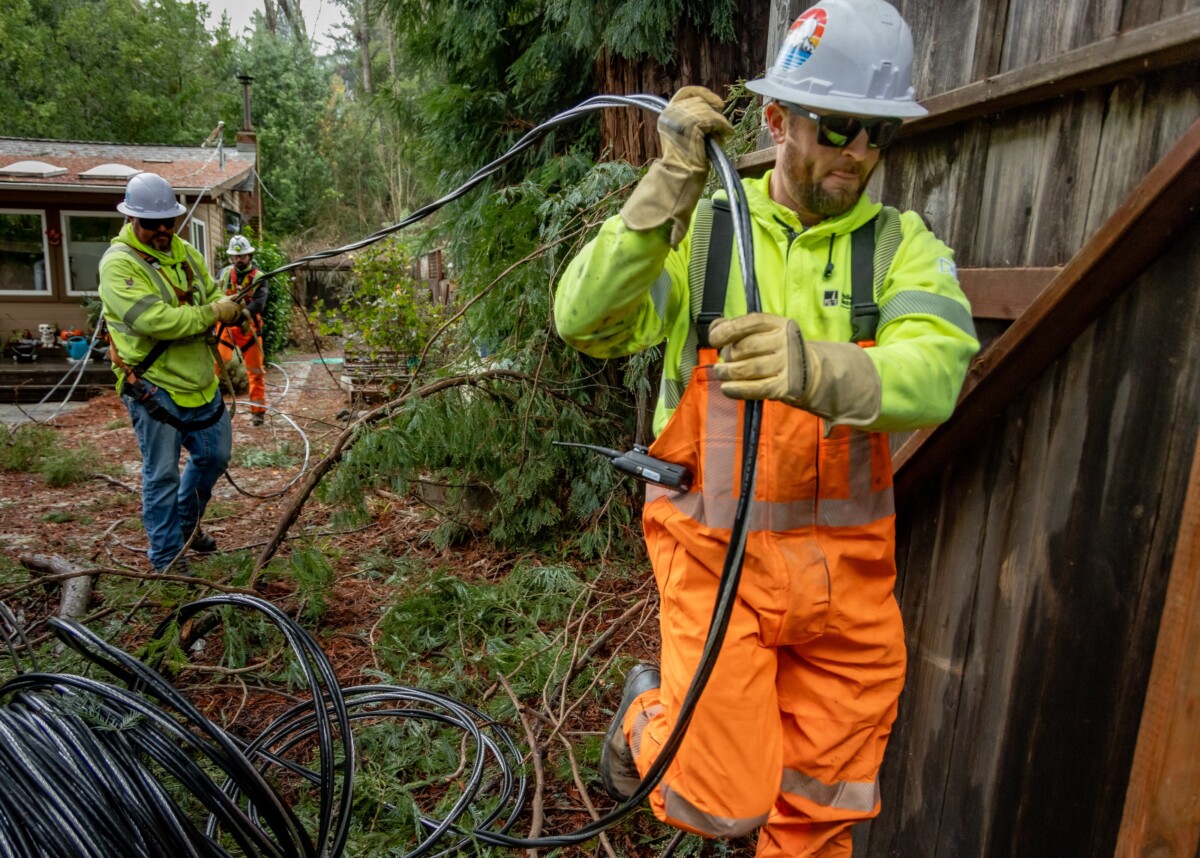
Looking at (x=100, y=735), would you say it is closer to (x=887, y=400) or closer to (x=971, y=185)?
(x=887, y=400)

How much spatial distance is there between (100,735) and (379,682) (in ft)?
5.62

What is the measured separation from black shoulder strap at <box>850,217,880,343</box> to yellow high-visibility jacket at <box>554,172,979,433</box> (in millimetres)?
14

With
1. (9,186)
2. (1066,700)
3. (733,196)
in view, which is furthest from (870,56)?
(9,186)

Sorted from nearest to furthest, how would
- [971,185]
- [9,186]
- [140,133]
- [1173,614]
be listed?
[1173,614], [971,185], [9,186], [140,133]

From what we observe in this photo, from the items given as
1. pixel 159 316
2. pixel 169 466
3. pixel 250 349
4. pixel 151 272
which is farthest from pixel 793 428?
pixel 250 349


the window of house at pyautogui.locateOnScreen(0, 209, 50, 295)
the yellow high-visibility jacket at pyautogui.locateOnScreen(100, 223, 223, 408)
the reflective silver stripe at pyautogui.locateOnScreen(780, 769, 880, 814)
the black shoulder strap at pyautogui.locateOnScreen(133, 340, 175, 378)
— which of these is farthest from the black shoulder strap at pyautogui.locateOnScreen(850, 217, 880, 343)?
the window of house at pyautogui.locateOnScreen(0, 209, 50, 295)

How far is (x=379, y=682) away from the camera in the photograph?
409 centimetres

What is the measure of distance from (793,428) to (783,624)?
1.57 feet

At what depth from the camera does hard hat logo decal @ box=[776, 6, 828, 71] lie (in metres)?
1.93

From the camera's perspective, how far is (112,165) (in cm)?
1658

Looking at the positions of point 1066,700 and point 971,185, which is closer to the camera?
point 1066,700

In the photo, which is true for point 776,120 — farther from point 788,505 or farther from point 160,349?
point 160,349

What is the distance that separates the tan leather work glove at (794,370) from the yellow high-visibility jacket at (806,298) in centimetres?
6

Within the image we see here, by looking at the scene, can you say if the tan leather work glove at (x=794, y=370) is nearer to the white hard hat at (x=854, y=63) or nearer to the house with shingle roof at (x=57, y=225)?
the white hard hat at (x=854, y=63)
